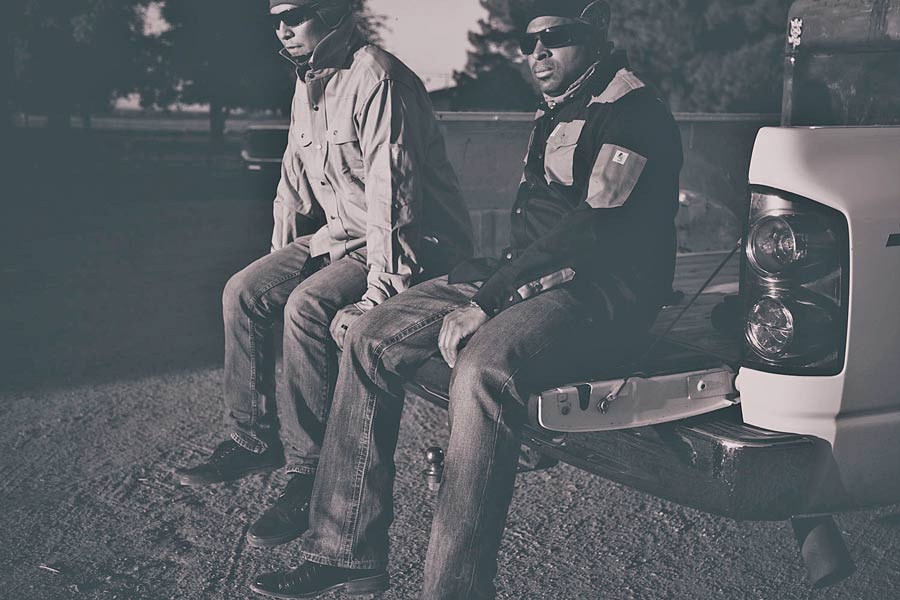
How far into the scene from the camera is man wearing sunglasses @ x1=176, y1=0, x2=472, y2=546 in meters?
3.37

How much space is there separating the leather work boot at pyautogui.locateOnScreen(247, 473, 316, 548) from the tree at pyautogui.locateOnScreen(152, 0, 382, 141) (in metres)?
34.6

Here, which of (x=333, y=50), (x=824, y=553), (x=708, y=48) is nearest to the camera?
(x=824, y=553)

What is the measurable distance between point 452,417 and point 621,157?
800mm

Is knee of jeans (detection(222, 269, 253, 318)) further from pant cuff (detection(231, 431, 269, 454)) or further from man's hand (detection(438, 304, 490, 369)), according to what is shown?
man's hand (detection(438, 304, 490, 369))

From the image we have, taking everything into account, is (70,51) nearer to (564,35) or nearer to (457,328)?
(564,35)

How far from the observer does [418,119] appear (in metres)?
3.48

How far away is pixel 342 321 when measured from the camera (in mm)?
3363

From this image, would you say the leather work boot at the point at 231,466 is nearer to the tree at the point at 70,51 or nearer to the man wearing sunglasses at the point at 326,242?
the man wearing sunglasses at the point at 326,242

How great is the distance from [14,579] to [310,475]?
925 mm

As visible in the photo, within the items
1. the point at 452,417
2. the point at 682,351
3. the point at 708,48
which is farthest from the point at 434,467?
the point at 708,48

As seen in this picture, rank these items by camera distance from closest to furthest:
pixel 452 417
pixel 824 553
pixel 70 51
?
pixel 452 417 < pixel 824 553 < pixel 70 51

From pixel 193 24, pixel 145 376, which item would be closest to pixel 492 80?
pixel 193 24

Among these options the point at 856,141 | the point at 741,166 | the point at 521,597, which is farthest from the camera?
the point at 741,166

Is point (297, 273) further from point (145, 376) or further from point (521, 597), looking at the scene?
point (145, 376)
